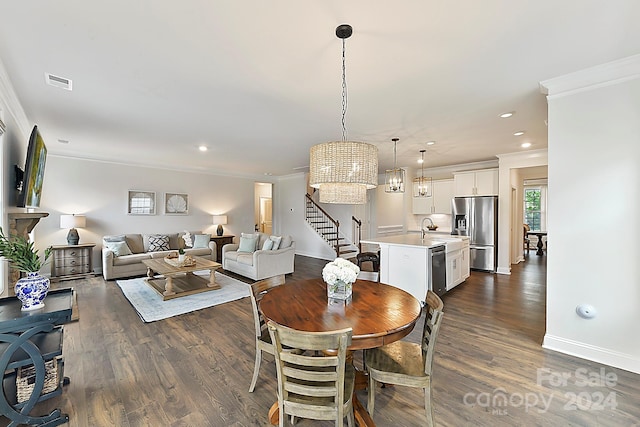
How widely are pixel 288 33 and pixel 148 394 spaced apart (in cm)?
290

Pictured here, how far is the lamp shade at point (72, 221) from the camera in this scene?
5367mm

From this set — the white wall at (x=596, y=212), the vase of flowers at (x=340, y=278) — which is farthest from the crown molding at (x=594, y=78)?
the vase of flowers at (x=340, y=278)

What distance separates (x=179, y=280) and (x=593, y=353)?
19.3 feet

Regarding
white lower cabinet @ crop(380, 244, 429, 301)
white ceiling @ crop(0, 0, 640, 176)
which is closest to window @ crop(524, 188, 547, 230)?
white ceiling @ crop(0, 0, 640, 176)

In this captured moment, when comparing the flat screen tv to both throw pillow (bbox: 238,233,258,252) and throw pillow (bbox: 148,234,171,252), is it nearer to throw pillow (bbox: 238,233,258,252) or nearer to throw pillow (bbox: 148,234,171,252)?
throw pillow (bbox: 148,234,171,252)

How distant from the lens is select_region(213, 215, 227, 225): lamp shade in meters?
7.71

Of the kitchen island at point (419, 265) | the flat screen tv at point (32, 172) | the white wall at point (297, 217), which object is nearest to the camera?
the flat screen tv at point (32, 172)

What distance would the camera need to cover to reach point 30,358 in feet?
5.47

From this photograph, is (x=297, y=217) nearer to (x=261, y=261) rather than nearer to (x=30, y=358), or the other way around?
(x=261, y=261)

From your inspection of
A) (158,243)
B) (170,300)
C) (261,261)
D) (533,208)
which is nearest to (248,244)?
(261,261)

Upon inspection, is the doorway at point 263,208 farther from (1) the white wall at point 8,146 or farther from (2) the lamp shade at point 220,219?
Result: (1) the white wall at point 8,146

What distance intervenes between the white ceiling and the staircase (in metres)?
4.34

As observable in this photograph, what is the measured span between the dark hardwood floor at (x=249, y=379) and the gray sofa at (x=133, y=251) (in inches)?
78.4

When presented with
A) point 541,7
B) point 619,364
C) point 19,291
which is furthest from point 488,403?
point 19,291
